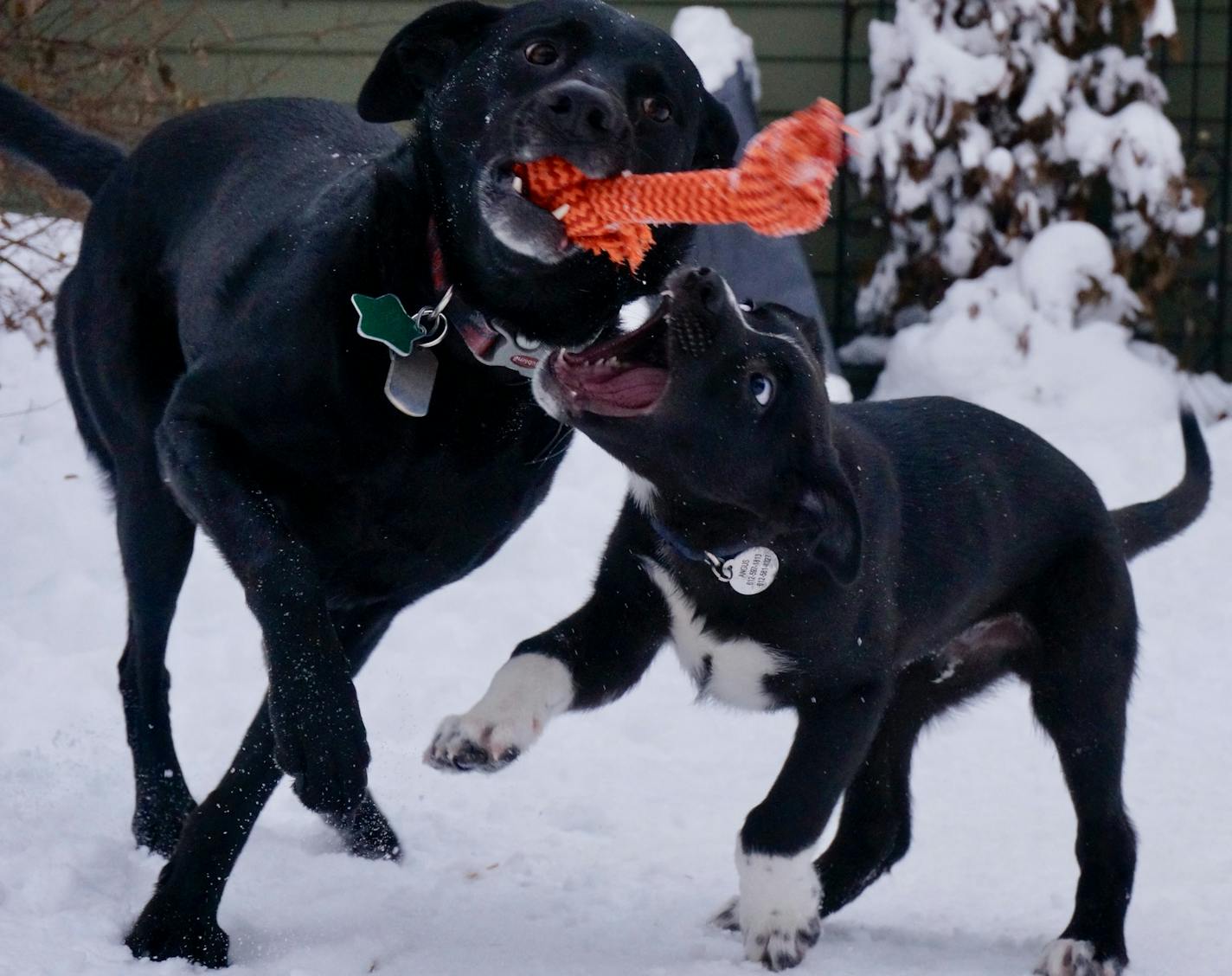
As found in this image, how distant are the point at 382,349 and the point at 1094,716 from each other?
167 cm

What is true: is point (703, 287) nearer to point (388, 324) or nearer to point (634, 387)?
point (634, 387)

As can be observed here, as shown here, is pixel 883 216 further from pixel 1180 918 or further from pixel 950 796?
pixel 1180 918

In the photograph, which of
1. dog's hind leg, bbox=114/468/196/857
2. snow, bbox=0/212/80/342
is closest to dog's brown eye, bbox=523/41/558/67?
dog's hind leg, bbox=114/468/196/857

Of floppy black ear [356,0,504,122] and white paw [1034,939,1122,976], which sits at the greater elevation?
floppy black ear [356,0,504,122]

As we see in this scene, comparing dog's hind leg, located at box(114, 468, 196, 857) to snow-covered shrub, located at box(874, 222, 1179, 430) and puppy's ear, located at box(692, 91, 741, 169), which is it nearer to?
puppy's ear, located at box(692, 91, 741, 169)

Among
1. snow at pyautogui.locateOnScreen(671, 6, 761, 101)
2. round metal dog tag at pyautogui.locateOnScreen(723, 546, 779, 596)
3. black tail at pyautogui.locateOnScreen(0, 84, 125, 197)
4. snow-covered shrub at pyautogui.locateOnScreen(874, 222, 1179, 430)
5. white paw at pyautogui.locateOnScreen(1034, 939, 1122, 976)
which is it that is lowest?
snow-covered shrub at pyautogui.locateOnScreen(874, 222, 1179, 430)

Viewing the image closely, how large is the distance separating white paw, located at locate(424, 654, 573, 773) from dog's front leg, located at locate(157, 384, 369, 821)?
0.17m

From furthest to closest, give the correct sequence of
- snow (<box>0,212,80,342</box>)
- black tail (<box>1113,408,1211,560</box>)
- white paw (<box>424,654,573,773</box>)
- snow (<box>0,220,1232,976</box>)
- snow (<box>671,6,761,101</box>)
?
snow (<box>671,6,761,101</box>) → snow (<box>0,212,80,342</box>) → black tail (<box>1113,408,1211,560</box>) → snow (<box>0,220,1232,976</box>) → white paw (<box>424,654,573,773</box>)

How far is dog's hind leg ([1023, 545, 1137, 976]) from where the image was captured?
→ 11.4ft

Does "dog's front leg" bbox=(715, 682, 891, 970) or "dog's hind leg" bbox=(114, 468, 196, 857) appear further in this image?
"dog's hind leg" bbox=(114, 468, 196, 857)

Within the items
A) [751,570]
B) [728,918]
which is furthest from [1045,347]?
[751,570]

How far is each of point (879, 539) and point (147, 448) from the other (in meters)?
→ 1.61

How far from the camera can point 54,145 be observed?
4.24 m

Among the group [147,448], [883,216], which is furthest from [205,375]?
[883,216]
